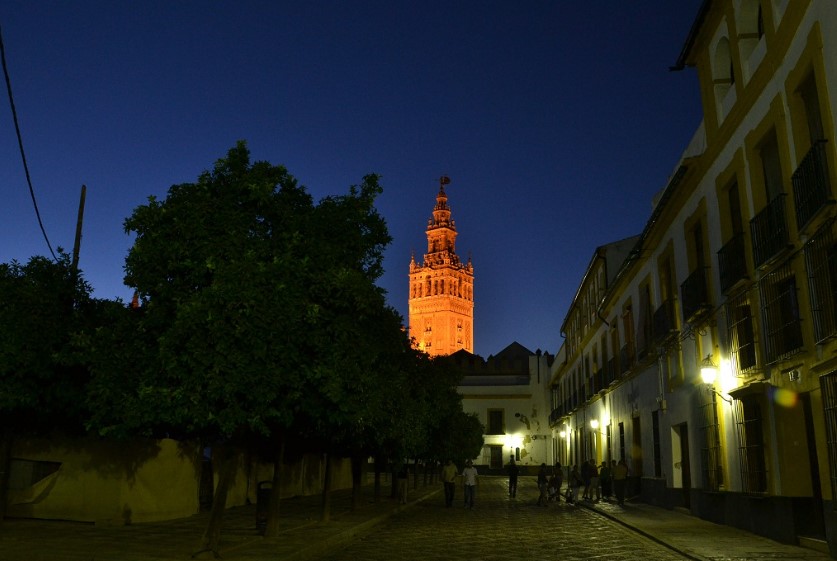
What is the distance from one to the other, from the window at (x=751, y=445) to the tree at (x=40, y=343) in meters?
11.9

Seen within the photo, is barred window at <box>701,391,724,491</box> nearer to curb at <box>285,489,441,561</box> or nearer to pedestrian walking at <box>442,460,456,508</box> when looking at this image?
curb at <box>285,489,441,561</box>

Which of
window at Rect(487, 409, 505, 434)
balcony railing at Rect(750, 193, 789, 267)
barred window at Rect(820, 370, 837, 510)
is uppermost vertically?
window at Rect(487, 409, 505, 434)

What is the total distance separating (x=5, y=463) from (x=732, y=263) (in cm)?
1516

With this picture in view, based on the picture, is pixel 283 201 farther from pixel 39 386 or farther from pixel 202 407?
pixel 39 386

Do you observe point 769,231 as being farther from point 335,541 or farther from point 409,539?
point 335,541

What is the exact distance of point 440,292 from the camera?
430 feet

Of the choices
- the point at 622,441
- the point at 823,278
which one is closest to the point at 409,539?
the point at 823,278

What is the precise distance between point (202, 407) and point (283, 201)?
11.8ft

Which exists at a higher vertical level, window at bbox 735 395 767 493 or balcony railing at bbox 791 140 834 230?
balcony railing at bbox 791 140 834 230

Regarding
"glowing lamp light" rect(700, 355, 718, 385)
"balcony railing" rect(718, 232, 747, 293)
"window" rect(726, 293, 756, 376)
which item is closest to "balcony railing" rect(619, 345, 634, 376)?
"glowing lamp light" rect(700, 355, 718, 385)

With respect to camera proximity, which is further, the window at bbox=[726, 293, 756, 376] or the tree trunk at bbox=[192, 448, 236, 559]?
the window at bbox=[726, 293, 756, 376]

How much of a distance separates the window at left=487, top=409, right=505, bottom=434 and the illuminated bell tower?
58042mm

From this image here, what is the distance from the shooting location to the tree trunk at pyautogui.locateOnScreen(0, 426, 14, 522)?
15648 mm

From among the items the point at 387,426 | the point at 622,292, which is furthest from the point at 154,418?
the point at 622,292
